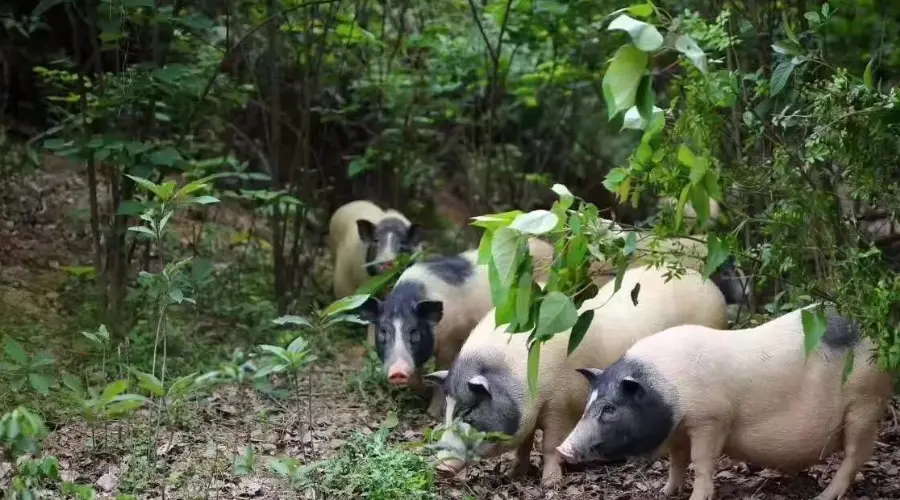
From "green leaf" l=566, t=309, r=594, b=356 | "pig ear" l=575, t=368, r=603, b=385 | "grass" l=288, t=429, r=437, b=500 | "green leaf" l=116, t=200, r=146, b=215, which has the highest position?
"green leaf" l=566, t=309, r=594, b=356

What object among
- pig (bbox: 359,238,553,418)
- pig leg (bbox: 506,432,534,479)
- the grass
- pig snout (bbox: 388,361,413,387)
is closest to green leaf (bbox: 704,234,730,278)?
the grass

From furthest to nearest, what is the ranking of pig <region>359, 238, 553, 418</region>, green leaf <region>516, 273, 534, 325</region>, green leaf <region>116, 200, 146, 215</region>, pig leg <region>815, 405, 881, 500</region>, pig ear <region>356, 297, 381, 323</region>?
1. pig ear <region>356, 297, 381, 323</region>
2. pig <region>359, 238, 553, 418</region>
3. green leaf <region>116, 200, 146, 215</region>
4. pig leg <region>815, 405, 881, 500</region>
5. green leaf <region>516, 273, 534, 325</region>

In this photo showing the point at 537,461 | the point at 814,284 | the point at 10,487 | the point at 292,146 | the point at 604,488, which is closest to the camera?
the point at 10,487

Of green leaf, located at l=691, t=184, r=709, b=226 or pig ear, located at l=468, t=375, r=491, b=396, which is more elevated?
green leaf, located at l=691, t=184, r=709, b=226

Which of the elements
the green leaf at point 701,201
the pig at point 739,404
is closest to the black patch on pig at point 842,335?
the pig at point 739,404

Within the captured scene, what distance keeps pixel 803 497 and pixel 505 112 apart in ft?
19.7

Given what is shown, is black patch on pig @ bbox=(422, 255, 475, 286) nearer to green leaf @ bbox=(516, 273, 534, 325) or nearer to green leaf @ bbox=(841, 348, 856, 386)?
green leaf @ bbox=(841, 348, 856, 386)

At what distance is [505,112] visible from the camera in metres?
10.6

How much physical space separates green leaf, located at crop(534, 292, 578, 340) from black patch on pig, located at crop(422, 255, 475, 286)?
3.54 meters

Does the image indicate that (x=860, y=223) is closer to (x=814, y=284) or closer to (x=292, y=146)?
(x=814, y=284)

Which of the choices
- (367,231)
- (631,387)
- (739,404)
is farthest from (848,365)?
(367,231)

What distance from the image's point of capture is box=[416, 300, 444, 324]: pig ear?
6805mm

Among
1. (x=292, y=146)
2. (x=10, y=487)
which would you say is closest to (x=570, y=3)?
(x=292, y=146)

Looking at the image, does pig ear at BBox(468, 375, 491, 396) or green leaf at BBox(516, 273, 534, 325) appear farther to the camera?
pig ear at BBox(468, 375, 491, 396)
